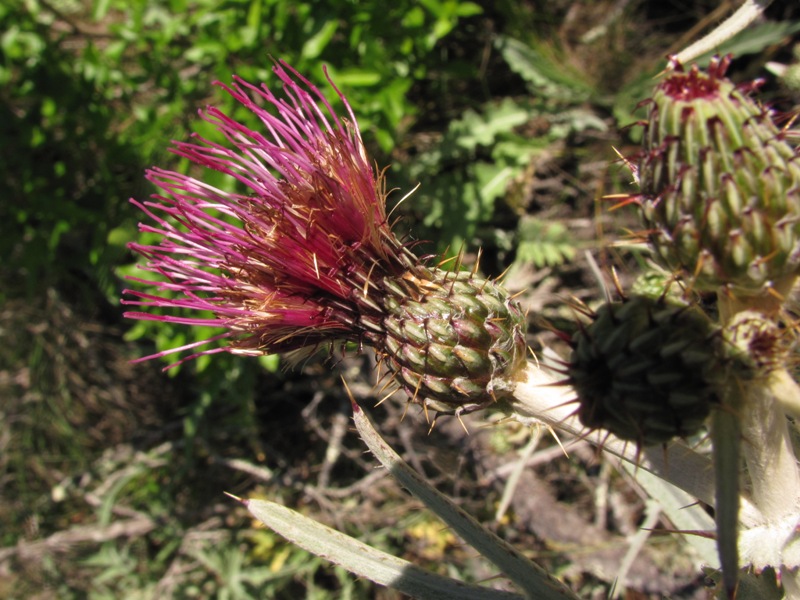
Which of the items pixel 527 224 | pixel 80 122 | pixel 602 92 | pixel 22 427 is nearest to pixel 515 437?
pixel 527 224

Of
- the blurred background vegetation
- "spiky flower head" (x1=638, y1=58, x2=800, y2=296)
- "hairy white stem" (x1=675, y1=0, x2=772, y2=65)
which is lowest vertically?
the blurred background vegetation

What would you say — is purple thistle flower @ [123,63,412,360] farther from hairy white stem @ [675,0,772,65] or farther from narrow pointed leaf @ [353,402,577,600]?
hairy white stem @ [675,0,772,65]

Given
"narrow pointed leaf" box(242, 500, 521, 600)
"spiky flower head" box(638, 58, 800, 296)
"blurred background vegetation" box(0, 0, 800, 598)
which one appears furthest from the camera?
"blurred background vegetation" box(0, 0, 800, 598)

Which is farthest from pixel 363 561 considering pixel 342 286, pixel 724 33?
pixel 724 33

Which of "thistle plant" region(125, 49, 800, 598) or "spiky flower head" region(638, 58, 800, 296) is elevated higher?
"spiky flower head" region(638, 58, 800, 296)

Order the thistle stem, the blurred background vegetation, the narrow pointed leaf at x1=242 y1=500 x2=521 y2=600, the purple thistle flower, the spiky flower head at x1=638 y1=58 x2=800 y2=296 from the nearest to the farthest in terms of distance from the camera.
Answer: the spiky flower head at x1=638 y1=58 x2=800 y2=296 < the thistle stem < the narrow pointed leaf at x1=242 y1=500 x2=521 y2=600 < the purple thistle flower < the blurred background vegetation

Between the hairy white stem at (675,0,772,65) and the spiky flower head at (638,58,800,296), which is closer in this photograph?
the spiky flower head at (638,58,800,296)

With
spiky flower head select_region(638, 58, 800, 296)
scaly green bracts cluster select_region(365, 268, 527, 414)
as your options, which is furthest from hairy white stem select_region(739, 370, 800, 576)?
scaly green bracts cluster select_region(365, 268, 527, 414)

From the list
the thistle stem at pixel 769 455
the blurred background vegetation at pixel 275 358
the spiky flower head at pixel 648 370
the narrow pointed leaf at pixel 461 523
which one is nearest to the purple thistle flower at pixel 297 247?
the narrow pointed leaf at pixel 461 523
